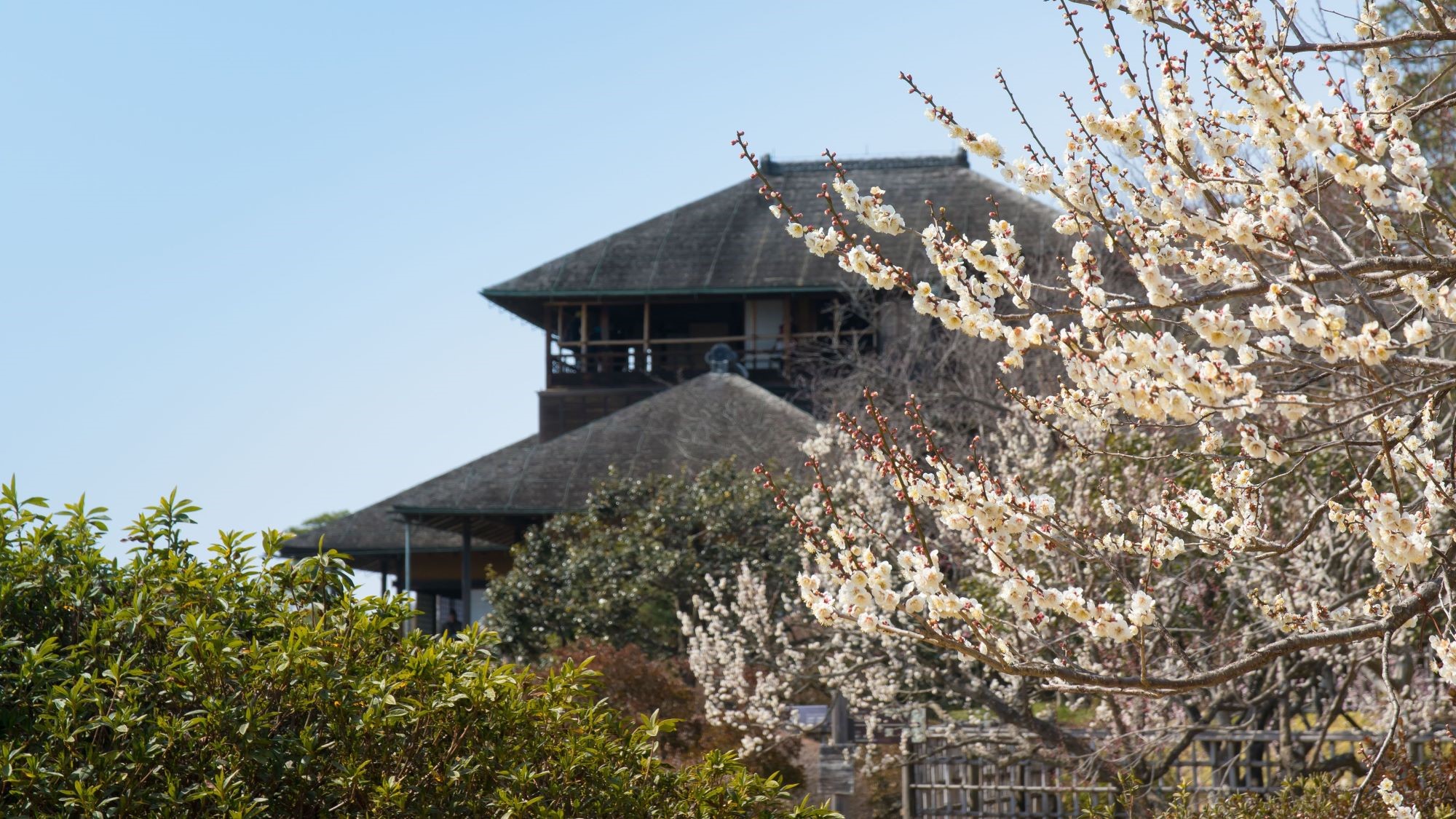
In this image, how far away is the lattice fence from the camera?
9.13 meters

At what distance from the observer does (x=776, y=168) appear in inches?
1126

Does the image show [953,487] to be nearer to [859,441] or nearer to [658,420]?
[859,441]

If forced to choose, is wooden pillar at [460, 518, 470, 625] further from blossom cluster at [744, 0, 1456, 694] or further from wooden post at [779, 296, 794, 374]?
blossom cluster at [744, 0, 1456, 694]

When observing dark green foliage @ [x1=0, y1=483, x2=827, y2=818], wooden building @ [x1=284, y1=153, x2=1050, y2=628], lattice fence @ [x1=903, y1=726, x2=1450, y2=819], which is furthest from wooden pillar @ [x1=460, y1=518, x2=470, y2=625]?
dark green foliage @ [x1=0, y1=483, x2=827, y2=818]

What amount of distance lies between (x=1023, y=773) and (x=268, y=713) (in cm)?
702

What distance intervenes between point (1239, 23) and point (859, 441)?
6.62 ft

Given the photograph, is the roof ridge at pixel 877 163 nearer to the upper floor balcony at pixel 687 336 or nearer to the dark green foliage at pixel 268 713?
the upper floor balcony at pixel 687 336

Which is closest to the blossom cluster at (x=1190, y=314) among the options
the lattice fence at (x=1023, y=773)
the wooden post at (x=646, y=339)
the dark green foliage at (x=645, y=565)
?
the lattice fence at (x=1023, y=773)

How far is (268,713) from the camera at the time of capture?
416 centimetres

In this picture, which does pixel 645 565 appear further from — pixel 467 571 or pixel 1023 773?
pixel 1023 773

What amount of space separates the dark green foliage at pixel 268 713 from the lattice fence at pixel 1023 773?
5.45m

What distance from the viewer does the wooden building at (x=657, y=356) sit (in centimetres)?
1900

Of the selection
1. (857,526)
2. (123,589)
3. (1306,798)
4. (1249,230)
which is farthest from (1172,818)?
(857,526)

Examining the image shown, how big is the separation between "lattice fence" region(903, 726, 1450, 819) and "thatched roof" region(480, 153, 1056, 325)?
13778mm
